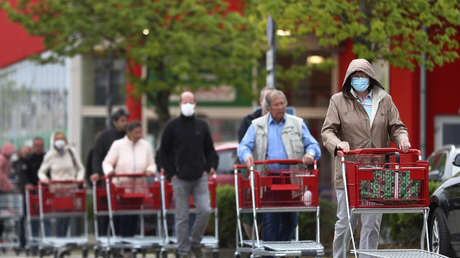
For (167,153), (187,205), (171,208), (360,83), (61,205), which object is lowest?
(61,205)

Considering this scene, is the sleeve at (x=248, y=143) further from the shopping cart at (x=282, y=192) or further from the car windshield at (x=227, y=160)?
the car windshield at (x=227, y=160)

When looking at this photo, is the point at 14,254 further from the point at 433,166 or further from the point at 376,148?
the point at 376,148

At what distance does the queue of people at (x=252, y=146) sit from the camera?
9.08m

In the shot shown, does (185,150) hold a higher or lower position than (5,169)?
higher

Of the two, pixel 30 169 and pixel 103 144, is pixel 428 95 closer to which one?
pixel 30 169

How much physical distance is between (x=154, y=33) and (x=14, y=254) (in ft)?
24.7

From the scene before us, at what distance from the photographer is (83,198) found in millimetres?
15594

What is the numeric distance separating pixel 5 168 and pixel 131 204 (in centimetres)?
671

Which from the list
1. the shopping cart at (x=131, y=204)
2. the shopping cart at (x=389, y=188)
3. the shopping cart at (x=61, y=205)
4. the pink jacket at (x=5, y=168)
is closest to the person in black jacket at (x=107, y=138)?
the shopping cart at (x=61, y=205)

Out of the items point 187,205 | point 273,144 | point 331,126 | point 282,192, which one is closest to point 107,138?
point 187,205

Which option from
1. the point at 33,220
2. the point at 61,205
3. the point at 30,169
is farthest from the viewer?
the point at 30,169

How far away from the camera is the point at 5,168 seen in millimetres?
19969

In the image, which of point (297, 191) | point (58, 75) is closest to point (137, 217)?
point (297, 191)

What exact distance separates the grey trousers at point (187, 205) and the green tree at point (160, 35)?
1155 cm
